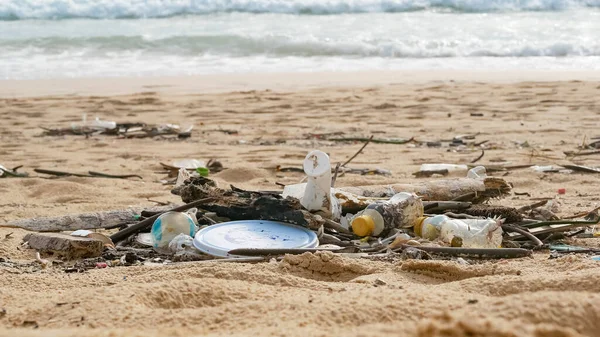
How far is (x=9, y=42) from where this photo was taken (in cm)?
1470

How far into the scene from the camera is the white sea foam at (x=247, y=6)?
19469 millimetres

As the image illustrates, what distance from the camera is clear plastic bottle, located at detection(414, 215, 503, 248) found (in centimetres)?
287

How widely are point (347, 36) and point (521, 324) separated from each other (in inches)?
566

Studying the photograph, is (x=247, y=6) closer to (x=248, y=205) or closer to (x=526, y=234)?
(x=248, y=205)

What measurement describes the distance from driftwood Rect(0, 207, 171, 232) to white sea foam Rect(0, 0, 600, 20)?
55.3 ft

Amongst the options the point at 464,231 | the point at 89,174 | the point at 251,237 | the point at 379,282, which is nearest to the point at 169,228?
the point at 251,237

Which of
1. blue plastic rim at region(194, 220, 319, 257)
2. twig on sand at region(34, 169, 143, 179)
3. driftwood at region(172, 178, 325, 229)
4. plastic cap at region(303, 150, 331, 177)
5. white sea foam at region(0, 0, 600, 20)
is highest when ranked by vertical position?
white sea foam at region(0, 0, 600, 20)

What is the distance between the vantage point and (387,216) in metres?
3.03

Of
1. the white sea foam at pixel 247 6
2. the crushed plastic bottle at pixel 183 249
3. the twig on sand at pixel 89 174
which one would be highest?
the white sea foam at pixel 247 6

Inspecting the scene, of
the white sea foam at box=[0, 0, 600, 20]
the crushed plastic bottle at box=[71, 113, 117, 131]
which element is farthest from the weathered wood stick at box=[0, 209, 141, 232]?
the white sea foam at box=[0, 0, 600, 20]

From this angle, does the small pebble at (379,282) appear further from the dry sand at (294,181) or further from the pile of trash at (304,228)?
the pile of trash at (304,228)

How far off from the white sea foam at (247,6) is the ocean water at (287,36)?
1.1 inches

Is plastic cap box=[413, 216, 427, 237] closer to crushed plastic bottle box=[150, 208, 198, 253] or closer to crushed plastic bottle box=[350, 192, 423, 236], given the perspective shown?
crushed plastic bottle box=[350, 192, 423, 236]

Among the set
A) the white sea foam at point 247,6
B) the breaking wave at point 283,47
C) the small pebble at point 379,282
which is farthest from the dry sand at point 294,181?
the white sea foam at point 247,6
